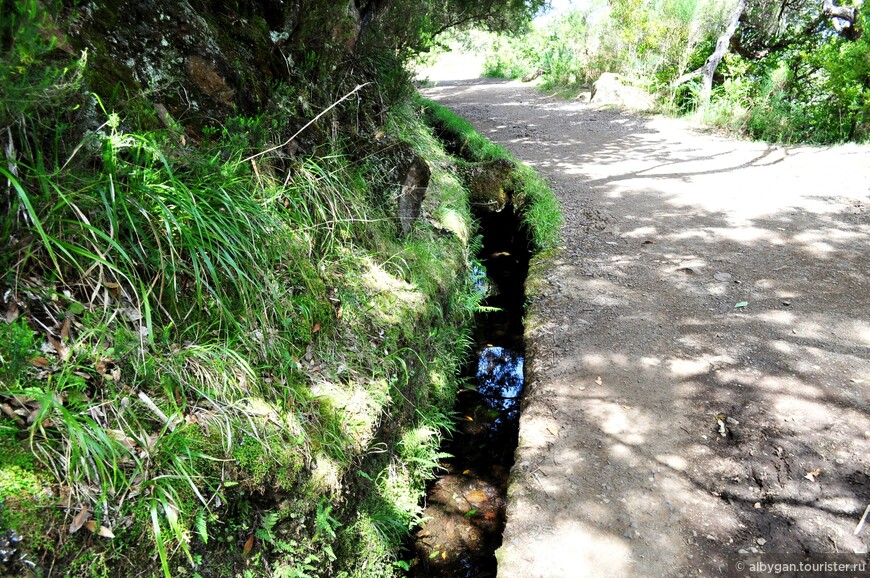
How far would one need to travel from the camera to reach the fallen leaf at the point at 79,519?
1.63 metres

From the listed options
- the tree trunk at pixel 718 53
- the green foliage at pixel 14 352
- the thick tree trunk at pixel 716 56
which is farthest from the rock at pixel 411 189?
the tree trunk at pixel 718 53

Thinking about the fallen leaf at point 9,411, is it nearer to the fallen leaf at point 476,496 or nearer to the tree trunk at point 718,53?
the fallen leaf at point 476,496

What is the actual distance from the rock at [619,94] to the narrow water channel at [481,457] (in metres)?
9.56

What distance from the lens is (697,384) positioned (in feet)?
11.5

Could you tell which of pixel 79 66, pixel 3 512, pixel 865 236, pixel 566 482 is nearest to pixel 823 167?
pixel 865 236

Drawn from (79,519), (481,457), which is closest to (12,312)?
(79,519)

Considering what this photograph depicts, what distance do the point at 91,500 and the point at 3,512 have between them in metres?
0.24

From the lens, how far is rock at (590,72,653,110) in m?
13.2

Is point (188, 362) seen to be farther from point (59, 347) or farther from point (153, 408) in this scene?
point (59, 347)

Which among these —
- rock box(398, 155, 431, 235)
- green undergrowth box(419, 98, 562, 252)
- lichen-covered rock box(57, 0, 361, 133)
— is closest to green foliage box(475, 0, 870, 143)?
green undergrowth box(419, 98, 562, 252)

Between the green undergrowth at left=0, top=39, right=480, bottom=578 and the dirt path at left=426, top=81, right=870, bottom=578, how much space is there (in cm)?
98

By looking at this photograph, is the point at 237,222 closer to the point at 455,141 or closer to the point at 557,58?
the point at 455,141

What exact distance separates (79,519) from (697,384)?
3506 millimetres

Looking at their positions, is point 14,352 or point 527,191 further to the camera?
point 527,191
